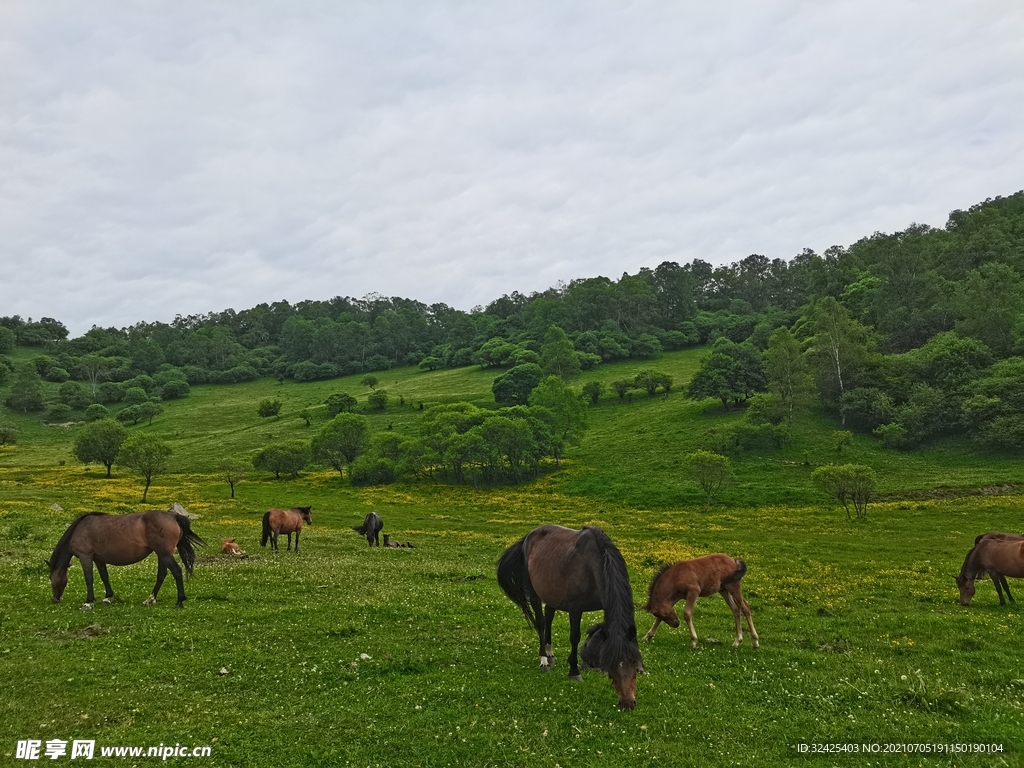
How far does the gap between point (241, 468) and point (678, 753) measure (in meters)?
87.0

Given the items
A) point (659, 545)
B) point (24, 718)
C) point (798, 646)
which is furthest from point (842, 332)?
point (24, 718)

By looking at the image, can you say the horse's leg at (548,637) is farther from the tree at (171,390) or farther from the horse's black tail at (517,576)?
the tree at (171,390)

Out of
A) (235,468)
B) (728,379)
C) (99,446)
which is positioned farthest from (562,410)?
(99,446)

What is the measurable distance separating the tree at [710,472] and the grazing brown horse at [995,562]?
115 ft

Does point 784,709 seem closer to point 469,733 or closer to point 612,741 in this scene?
point 612,741

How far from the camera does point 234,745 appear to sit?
8203 millimetres

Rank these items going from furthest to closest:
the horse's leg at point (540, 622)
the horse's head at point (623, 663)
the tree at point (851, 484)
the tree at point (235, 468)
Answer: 1. the tree at point (235, 468)
2. the tree at point (851, 484)
3. the horse's leg at point (540, 622)
4. the horse's head at point (623, 663)

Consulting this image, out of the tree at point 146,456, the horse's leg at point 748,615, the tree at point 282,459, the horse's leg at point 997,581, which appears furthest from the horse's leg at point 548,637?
the tree at point 282,459

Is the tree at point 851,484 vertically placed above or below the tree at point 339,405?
below

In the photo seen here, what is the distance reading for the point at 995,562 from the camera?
18000mm

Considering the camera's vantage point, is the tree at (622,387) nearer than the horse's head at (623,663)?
No

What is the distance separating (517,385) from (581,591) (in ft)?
328

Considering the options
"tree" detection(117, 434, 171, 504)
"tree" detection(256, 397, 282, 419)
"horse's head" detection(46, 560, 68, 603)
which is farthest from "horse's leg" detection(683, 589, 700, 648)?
"tree" detection(256, 397, 282, 419)

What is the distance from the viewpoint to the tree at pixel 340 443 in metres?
81.6
